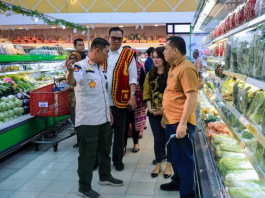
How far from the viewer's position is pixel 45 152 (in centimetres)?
472

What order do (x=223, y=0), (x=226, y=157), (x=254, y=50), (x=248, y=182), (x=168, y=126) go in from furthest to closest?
1. (x=223, y=0)
2. (x=168, y=126)
3. (x=226, y=157)
4. (x=248, y=182)
5. (x=254, y=50)

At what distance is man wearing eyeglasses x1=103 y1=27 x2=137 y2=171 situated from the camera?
3.69 m

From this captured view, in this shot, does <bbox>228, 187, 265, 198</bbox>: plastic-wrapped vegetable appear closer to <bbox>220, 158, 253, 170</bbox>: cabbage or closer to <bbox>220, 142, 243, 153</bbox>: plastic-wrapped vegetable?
<bbox>220, 158, 253, 170</bbox>: cabbage

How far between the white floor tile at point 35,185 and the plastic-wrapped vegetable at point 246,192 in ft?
7.25

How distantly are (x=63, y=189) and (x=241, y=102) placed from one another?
2182mm

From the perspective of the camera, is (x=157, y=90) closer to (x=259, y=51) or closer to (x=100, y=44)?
(x=100, y=44)

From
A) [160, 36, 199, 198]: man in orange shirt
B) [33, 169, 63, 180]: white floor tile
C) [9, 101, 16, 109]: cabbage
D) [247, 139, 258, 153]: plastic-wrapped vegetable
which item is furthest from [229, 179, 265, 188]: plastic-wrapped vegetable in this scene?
[9, 101, 16, 109]: cabbage

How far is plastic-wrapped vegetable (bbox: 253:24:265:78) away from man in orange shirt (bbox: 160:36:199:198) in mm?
728

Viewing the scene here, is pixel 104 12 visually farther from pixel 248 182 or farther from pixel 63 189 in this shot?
pixel 248 182

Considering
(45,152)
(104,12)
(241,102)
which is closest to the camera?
(241,102)

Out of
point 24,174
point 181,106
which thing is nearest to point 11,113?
point 24,174

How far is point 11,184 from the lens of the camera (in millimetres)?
3508

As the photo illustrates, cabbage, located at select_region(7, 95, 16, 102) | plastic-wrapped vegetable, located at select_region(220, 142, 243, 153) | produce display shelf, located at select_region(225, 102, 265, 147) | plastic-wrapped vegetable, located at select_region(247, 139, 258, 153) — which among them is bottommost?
plastic-wrapped vegetable, located at select_region(220, 142, 243, 153)

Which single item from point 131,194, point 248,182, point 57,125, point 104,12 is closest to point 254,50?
point 248,182
